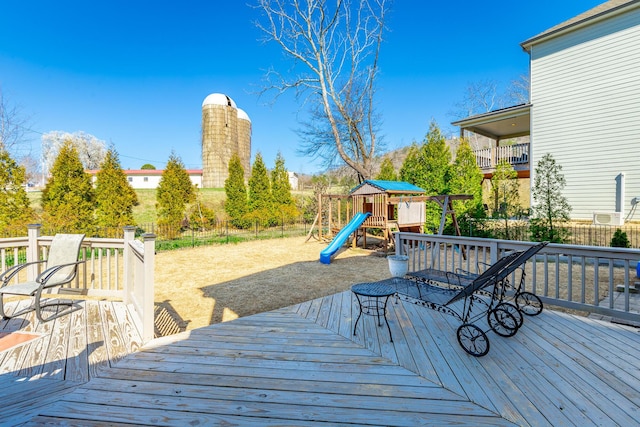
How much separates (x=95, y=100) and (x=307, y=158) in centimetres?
1764

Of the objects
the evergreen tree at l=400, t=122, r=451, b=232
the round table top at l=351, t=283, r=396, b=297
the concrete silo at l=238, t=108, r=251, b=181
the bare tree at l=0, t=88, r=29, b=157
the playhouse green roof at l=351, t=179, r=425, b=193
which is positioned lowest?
the round table top at l=351, t=283, r=396, b=297

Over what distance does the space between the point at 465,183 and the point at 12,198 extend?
1602cm

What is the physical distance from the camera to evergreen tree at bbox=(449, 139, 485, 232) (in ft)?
37.5

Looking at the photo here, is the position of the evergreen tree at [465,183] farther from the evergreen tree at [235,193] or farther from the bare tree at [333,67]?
the evergreen tree at [235,193]

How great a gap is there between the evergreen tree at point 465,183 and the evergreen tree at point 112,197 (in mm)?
13248

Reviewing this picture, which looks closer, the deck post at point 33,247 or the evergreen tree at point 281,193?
the deck post at point 33,247

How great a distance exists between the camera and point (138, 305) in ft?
11.0

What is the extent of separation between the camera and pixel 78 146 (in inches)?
1366

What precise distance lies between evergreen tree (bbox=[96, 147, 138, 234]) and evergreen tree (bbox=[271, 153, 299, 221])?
7.59m

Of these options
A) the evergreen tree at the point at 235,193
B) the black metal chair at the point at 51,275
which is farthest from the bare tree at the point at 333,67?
the black metal chair at the point at 51,275

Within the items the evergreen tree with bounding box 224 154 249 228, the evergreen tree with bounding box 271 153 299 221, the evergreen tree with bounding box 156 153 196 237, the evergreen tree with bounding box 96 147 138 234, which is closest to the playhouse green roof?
the evergreen tree with bounding box 271 153 299 221

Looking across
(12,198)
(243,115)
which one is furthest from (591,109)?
(243,115)

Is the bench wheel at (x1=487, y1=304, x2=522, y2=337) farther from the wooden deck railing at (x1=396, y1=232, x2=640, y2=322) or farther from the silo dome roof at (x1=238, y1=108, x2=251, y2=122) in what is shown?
the silo dome roof at (x1=238, y1=108, x2=251, y2=122)

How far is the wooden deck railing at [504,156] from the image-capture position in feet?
45.8
